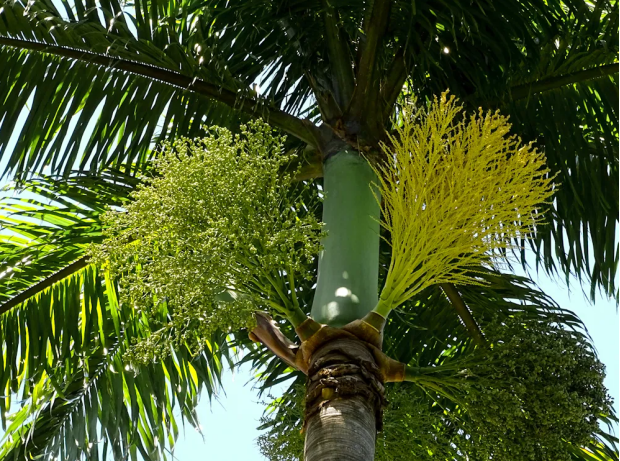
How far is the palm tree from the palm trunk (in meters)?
0.02

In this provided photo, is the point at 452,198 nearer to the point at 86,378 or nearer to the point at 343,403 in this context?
the point at 343,403

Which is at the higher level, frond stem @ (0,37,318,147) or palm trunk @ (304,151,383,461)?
frond stem @ (0,37,318,147)

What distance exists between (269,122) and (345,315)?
43.5 inches

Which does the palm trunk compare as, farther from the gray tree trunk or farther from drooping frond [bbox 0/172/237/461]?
drooping frond [bbox 0/172/237/461]

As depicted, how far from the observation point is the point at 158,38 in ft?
12.7

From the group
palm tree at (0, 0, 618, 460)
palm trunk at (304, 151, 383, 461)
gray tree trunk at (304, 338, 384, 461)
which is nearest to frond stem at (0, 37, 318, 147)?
palm tree at (0, 0, 618, 460)

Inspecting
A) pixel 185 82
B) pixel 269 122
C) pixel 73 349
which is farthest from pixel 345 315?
pixel 73 349

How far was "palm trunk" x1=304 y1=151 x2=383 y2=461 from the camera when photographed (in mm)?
2549

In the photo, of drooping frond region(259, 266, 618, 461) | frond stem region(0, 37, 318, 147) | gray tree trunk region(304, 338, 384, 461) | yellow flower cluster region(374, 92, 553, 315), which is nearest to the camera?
Result: gray tree trunk region(304, 338, 384, 461)

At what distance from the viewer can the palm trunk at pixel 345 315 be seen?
255 centimetres

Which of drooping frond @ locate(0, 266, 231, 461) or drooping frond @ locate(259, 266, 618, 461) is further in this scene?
drooping frond @ locate(0, 266, 231, 461)

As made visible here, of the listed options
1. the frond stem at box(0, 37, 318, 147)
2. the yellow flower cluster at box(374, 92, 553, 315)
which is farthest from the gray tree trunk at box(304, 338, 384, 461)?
the frond stem at box(0, 37, 318, 147)

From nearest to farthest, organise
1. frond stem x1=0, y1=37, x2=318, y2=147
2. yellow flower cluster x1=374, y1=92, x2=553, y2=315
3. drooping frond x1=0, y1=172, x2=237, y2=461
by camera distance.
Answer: yellow flower cluster x1=374, y1=92, x2=553, y2=315 → frond stem x1=0, y1=37, x2=318, y2=147 → drooping frond x1=0, y1=172, x2=237, y2=461

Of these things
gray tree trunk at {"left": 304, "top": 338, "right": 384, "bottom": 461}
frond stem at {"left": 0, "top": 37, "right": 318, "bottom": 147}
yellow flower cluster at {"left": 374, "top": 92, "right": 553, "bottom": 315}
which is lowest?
gray tree trunk at {"left": 304, "top": 338, "right": 384, "bottom": 461}
